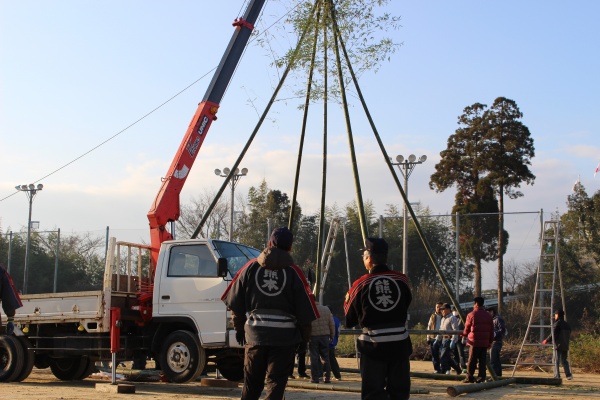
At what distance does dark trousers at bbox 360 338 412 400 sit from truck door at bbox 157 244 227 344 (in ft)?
19.6

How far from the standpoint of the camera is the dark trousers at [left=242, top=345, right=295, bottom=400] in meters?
7.25

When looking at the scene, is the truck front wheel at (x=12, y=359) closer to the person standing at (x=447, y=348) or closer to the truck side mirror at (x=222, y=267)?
the truck side mirror at (x=222, y=267)

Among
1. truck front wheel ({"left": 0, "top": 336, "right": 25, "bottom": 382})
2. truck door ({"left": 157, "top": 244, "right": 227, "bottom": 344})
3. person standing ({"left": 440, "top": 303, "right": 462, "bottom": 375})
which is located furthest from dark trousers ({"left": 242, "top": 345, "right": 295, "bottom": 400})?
person standing ({"left": 440, "top": 303, "right": 462, "bottom": 375})

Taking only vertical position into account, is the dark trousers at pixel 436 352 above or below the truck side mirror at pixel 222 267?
below

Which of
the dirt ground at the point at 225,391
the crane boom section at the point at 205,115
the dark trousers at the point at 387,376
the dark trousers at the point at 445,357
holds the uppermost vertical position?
the crane boom section at the point at 205,115

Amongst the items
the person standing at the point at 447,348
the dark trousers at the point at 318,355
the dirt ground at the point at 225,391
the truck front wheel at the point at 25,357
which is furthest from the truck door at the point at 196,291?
the person standing at the point at 447,348

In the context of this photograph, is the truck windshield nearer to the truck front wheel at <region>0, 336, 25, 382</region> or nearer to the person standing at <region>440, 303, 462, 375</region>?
the truck front wheel at <region>0, 336, 25, 382</region>

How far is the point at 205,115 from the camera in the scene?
57.9 ft

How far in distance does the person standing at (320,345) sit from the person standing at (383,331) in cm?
721

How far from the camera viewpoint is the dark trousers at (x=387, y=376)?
7.31 meters

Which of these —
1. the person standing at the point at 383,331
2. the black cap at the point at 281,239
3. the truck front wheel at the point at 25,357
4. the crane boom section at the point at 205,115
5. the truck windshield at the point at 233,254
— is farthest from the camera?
the crane boom section at the point at 205,115

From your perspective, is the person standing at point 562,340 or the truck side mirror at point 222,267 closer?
the truck side mirror at point 222,267

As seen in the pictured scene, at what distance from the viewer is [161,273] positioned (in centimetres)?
1387

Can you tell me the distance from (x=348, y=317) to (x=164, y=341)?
6.72 meters
